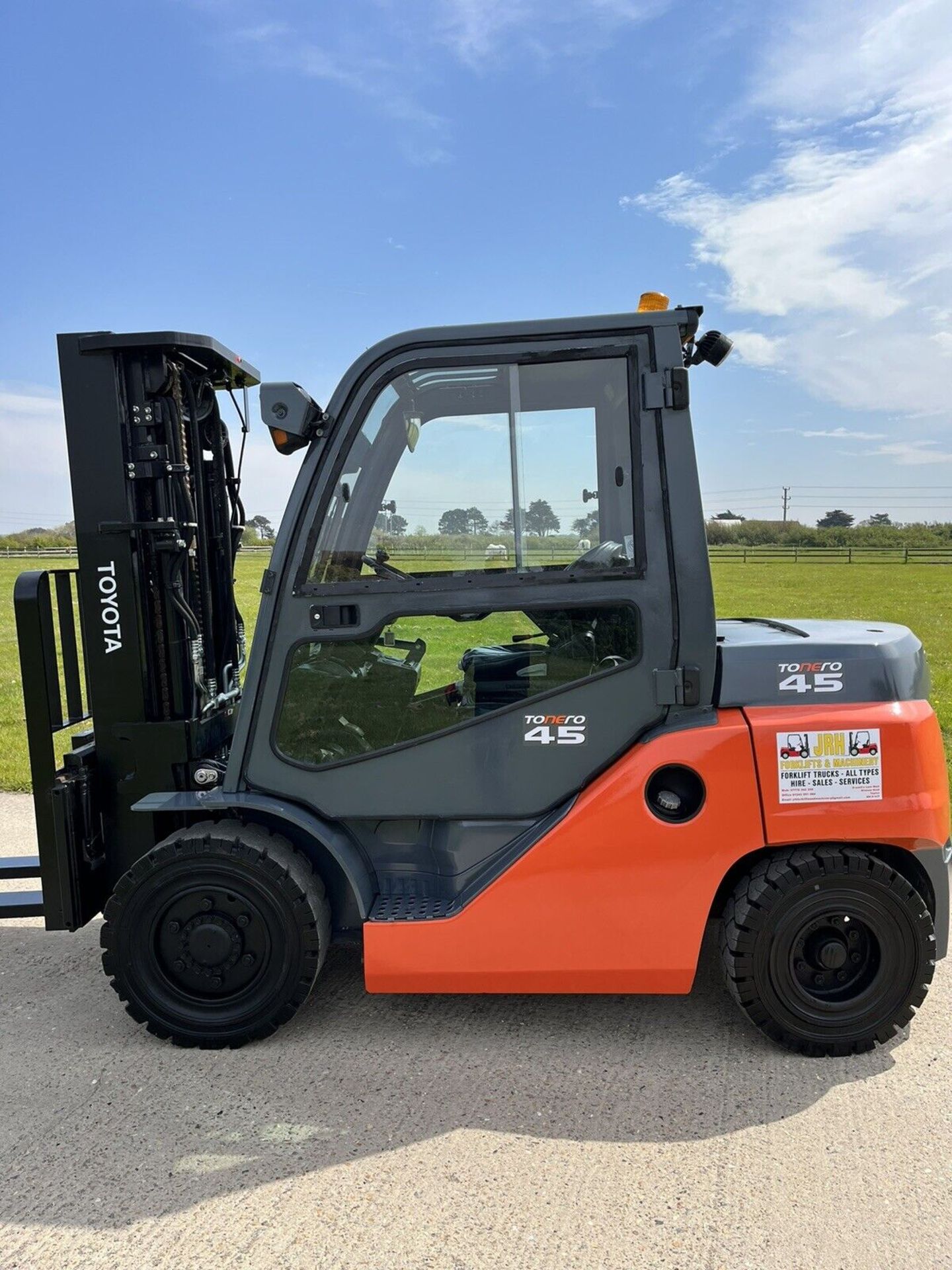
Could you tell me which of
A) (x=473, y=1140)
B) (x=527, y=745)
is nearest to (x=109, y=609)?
(x=527, y=745)

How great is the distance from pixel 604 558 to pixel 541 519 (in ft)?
0.87

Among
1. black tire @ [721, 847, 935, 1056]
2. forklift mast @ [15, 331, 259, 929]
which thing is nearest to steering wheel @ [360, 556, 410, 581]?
forklift mast @ [15, 331, 259, 929]

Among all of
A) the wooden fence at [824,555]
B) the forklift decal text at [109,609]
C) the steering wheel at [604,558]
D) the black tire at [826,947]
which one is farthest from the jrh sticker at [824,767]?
the wooden fence at [824,555]

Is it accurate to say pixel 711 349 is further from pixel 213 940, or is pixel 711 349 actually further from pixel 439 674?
pixel 213 940

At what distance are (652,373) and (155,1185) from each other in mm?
2988

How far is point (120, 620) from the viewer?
3.66m

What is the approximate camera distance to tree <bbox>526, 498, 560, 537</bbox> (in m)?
3.35

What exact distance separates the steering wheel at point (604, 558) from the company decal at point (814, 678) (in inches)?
28.0

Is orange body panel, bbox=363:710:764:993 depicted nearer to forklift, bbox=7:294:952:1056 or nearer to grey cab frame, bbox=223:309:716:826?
forklift, bbox=7:294:952:1056

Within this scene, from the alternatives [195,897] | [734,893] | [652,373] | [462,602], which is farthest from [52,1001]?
[652,373]

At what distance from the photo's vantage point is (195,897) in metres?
3.44

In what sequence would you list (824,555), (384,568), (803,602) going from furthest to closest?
(824,555) < (803,602) < (384,568)

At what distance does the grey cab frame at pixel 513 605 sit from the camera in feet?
10.8

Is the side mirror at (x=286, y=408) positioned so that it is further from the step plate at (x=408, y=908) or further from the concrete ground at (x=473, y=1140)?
the concrete ground at (x=473, y=1140)
